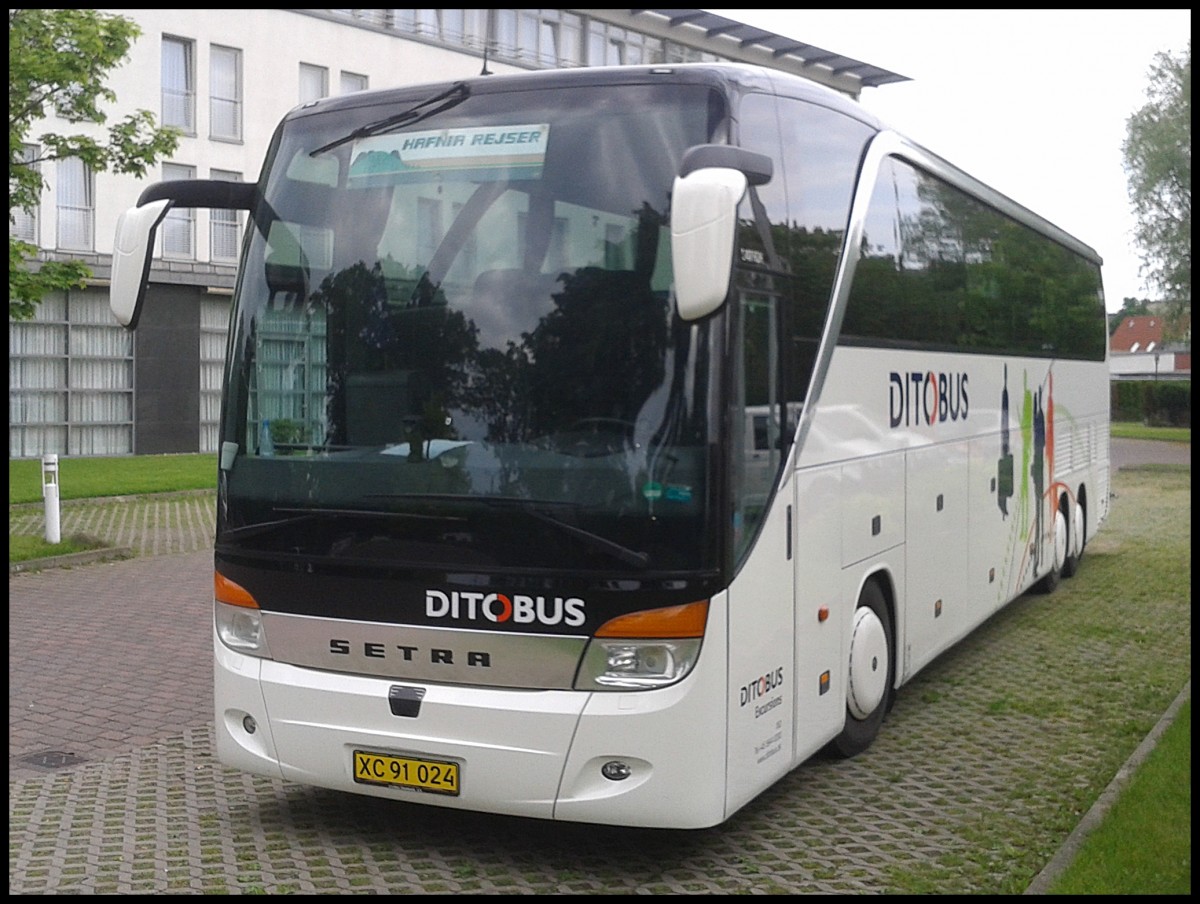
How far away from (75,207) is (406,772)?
3052 centimetres

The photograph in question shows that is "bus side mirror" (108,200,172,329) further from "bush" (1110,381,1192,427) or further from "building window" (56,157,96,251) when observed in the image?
"bush" (1110,381,1192,427)

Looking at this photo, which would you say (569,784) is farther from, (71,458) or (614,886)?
(71,458)

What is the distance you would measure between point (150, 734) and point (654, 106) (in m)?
5.00

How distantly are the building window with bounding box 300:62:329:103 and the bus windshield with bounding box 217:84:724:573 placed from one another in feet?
108

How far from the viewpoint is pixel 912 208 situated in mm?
9062

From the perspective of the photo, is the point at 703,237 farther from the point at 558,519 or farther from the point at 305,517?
the point at 305,517

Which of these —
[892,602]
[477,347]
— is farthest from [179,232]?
[477,347]

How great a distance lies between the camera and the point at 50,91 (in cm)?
→ 1738

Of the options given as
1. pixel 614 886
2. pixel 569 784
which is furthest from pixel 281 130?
pixel 614 886

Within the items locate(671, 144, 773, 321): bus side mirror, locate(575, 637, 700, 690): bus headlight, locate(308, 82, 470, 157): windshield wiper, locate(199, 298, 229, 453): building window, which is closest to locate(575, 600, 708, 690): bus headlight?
locate(575, 637, 700, 690): bus headlight

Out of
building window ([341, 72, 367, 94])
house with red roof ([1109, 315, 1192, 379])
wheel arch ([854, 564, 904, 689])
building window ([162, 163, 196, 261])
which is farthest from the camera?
house with red roof ([1109, 315, 1192, 379])

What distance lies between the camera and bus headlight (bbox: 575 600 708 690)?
5879 mm

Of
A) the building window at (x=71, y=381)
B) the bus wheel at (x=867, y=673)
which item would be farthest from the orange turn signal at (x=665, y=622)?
the building window at (x=71, y=381)

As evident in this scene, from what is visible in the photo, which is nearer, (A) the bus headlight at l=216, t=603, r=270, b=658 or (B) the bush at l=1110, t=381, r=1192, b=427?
(A) the bus headlight at l=216, t=603, r=270, b=658
